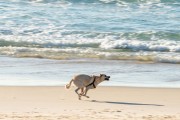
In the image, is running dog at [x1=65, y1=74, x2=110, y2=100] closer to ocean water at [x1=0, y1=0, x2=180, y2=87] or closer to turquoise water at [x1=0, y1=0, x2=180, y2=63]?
ocean water at [x1=0, y1=0, x2=180, y2=87]

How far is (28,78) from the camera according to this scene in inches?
477

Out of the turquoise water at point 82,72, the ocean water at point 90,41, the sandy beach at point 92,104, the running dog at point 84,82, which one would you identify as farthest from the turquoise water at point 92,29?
the running dog at point 84,82

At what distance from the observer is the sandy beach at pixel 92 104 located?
8.75 meters

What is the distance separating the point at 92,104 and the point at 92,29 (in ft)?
39.7

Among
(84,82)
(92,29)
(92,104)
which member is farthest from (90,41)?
(92,104)

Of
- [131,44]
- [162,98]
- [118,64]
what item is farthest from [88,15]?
[162,98]

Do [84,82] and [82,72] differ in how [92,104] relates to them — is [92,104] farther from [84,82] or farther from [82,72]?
→ [82,72]

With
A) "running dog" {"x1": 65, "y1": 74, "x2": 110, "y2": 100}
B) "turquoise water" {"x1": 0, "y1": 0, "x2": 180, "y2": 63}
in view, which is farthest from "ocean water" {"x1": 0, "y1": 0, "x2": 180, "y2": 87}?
"running dog" {"x1": 65, "y1": 74, "x2": 110, "y2": 100}

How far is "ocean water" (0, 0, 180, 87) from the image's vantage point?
42.5 feet

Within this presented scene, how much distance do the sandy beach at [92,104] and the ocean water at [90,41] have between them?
86 centimetres

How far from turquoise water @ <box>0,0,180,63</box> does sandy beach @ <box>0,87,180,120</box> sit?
4.76 m

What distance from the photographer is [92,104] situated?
9.77 metres

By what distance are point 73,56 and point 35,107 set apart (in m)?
7.05

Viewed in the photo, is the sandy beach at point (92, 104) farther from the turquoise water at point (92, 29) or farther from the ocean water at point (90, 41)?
the turquoise water at point (92, 29)
